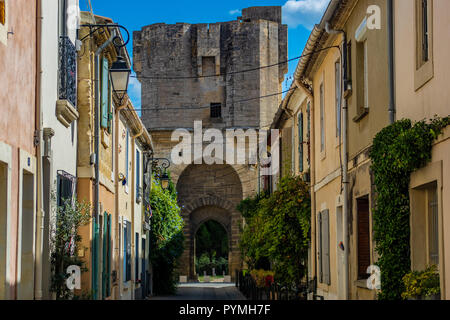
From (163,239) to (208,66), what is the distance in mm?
17505

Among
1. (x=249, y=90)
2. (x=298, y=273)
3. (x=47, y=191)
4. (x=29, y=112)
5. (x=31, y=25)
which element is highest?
(x=249, y=90)

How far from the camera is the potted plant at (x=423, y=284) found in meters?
8.60

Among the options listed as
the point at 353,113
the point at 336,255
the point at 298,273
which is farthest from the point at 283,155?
the point at 353,113

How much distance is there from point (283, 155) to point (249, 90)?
20846 millimetres

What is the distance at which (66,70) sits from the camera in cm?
1218

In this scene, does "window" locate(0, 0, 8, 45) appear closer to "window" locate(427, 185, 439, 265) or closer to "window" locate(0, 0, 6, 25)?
"window" locate(0, 0, 6, 25)

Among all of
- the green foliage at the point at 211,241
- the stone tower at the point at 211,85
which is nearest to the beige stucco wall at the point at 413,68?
the stone tower at the point at 211,85

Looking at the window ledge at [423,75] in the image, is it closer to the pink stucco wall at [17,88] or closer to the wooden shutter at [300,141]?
the pink stucco wall at [17,88]

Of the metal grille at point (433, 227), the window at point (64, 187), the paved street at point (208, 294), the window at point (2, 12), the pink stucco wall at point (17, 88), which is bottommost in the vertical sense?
the paved street at point (208, 294)

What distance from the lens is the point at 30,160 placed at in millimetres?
9594

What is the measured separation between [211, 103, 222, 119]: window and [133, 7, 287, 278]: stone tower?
0.05 m

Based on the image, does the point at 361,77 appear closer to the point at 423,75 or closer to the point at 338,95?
the point at 338,95

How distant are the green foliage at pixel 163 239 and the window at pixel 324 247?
45.1 feet
